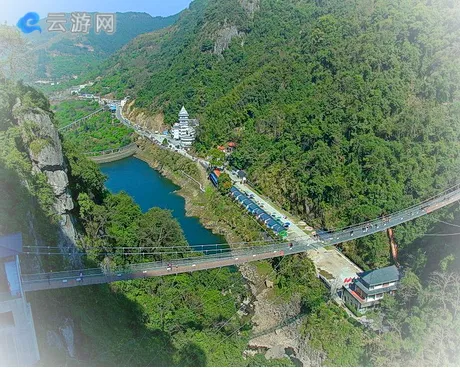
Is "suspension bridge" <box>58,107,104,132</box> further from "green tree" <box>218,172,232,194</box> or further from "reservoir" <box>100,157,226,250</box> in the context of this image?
"green tree" <box>218,172,232,194</box>

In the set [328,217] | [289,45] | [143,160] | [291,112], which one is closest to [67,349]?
[328,217]

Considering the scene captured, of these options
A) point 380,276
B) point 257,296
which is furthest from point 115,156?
point 380,276

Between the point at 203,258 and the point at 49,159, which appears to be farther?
the point at 203,258

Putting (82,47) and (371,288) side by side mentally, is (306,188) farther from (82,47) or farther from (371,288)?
(82,47)

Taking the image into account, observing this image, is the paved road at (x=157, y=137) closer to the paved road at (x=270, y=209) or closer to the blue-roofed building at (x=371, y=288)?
the paved road at (x=270, y=209)

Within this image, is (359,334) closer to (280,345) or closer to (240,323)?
(280,345)
